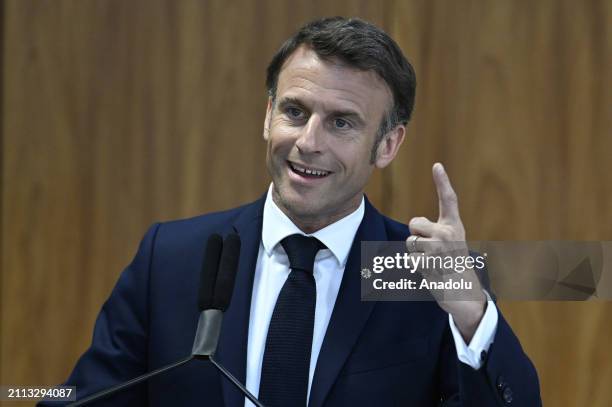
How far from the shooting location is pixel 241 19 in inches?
101

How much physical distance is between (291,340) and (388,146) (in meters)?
0.48

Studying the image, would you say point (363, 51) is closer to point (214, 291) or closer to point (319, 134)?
point (319, 134)

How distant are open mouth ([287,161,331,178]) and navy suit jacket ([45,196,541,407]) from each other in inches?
5.7

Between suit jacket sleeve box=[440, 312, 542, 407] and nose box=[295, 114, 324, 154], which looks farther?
nose box=[295, 114, 324, 154]

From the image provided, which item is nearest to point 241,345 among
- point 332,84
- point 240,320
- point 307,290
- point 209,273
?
point 240,320

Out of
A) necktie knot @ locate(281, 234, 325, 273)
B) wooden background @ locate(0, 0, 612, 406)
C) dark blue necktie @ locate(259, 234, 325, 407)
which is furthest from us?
wooden background @ locate(0, 0, 612, 406)

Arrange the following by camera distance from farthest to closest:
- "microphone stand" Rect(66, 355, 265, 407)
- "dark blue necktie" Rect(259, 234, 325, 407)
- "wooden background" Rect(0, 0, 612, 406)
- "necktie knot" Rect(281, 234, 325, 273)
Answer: "wooden background" Rect(0, 0, 612, 406) → "necktie knot" Rect(281, 234, 325, 273) → "dark blue necktie" Rect(259, 234, 325, 407) → "microphone stand" Rect(66, 355, 265, 407)

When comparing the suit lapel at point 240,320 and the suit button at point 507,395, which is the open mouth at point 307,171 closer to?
the suit lapel at point 240,320

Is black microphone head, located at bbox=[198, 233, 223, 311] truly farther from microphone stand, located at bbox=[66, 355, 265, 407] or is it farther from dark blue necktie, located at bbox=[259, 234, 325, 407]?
dark blue necktie, located at bbox=[259, 234, 325, 407]

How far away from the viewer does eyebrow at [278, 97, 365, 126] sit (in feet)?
5.52

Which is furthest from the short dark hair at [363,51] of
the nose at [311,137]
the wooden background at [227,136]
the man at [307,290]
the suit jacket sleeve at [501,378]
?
the wooden background at [227,136]

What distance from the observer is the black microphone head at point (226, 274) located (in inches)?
48.9

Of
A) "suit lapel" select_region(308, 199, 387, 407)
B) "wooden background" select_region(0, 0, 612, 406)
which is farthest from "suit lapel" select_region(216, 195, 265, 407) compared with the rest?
"wooden background" select_region(0, 0, 612, 406)

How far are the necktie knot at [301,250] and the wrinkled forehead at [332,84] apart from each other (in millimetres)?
259
